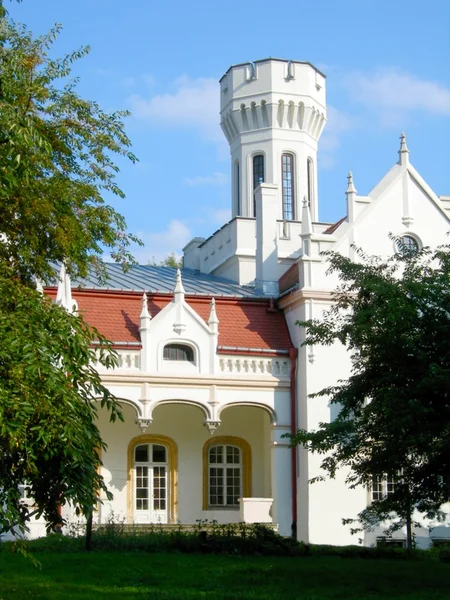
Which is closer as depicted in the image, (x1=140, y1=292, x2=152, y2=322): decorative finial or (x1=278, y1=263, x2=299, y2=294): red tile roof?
(x1=140, y1=292, x2=152, y2=322): decorative finial

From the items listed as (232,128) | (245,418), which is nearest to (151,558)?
(245,418)

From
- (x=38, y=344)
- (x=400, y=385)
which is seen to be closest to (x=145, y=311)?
(x=400, y=385)

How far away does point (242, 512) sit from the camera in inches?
1115

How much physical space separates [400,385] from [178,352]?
14.0m

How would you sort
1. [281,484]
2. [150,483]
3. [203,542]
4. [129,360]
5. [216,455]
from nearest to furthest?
[203,542] → [129,360] → [281,484] → [150,483] → [216,455]

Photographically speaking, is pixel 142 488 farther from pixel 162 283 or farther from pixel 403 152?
pixel 403 152

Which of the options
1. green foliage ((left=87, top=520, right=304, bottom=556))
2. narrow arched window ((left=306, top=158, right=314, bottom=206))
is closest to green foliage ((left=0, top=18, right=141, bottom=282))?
green foliage ((left=87, top=520, right=304, bottom=556))

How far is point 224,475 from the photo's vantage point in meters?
31.2

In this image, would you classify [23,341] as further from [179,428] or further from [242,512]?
[179,428]

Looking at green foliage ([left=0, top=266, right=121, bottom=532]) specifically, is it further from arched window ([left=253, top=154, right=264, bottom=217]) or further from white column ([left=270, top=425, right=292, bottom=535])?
arched window ([left=253, top=154, right=264, bottom=217])

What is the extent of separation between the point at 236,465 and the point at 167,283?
250 inches

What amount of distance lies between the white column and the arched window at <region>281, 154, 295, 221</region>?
10741mm

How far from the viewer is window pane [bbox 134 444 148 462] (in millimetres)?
30508

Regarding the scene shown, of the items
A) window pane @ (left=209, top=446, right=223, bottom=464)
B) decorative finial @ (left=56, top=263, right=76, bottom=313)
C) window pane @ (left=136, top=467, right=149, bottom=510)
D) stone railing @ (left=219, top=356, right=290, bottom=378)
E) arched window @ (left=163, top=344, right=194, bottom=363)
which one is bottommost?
window pane @ (left=136, top=467, right=149, bottom=510)
